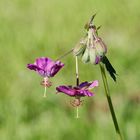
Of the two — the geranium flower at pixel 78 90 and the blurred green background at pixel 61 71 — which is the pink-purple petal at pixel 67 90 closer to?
the geranium flower at pixel 78 90

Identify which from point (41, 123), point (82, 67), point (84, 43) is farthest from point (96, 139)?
point (84, 43)

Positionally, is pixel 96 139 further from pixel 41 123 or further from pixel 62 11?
pixel 62 11

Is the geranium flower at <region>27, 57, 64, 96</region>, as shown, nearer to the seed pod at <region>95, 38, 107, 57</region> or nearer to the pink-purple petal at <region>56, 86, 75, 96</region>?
the pink-purple petal at <region>56, 86, 75, 96</region>

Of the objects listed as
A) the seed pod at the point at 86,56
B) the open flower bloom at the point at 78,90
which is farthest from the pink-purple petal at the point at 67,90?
the seed pod at the point at 86,56

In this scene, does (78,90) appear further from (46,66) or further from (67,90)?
(46,66)

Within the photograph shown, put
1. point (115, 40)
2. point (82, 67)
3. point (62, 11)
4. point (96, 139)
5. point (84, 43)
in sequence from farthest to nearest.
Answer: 1. point (62, 11)
2. point (115, 40)
3. point (82, 67)
4. point (96, 139)
5. point (84, 43)

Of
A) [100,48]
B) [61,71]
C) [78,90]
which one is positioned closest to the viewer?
[100,48]

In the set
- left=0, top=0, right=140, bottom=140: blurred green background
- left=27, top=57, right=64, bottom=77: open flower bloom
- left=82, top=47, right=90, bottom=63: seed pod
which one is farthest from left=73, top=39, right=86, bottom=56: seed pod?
left=0, top=0, right=140, bottom=140: blurred green background

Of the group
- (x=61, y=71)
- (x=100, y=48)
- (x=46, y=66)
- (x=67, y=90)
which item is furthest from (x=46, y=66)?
(x=61, y=71)
